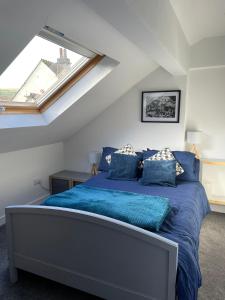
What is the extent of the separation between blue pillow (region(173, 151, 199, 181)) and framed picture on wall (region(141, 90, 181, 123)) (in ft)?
1.77

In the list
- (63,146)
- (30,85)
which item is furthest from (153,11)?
(63,146)

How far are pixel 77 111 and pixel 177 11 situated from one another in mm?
1598

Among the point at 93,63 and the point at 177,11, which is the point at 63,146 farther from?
the point at 177,11

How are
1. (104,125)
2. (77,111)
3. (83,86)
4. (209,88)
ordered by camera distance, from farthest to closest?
(104,125), (209,88), (77,111), (83,86)

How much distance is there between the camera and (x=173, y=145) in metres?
3.42

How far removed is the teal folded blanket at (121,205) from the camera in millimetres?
1782

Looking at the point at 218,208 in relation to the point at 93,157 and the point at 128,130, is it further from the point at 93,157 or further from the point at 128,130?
the point at 93,157

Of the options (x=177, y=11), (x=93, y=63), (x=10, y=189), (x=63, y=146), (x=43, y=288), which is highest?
(x=177, y=11)

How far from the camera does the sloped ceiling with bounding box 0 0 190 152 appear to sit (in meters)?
1.31

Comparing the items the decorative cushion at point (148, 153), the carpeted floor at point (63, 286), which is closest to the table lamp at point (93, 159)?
the decorative cushion at point (148, 153)

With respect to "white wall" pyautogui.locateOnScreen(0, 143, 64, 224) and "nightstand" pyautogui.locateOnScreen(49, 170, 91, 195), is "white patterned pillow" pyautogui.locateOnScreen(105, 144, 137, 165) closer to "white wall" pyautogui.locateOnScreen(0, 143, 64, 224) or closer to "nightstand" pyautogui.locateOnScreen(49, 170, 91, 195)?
"nightstand" pyautogui.locateOnScreen(49, 170, 91, 195)

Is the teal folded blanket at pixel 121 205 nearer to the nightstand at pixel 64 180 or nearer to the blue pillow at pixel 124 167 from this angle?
the blue pillow at pixel 124 167

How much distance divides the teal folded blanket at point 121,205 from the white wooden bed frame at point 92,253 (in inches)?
10.3

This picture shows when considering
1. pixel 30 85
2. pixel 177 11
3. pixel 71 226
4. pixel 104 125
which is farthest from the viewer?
pixel 104 125
